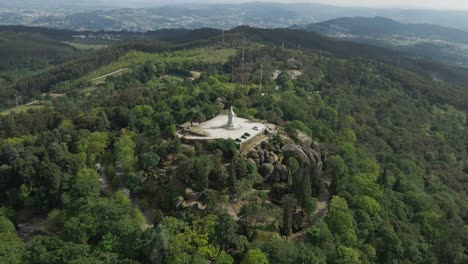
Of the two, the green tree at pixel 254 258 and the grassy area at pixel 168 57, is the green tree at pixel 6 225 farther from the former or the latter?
the grassy area at pixel 168 57

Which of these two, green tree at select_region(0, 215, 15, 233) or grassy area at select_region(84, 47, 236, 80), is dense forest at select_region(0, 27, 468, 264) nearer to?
green tree at select_region(0, 215, 15, 233)

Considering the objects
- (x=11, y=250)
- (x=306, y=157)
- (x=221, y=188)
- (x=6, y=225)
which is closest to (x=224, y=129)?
(x=306, y=157)

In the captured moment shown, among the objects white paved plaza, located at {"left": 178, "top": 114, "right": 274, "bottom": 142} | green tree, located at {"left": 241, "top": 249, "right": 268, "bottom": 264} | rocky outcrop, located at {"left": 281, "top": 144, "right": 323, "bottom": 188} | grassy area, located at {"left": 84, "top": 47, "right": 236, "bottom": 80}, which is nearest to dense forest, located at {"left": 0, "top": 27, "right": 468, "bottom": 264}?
green tree, located at {"left": 241, "top": 249, "right": 268, "bottom": 264}

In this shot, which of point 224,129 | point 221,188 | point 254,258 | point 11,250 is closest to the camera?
point 254,258

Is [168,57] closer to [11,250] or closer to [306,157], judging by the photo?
[306,157]

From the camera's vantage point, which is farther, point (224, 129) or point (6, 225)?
point (224, 129)

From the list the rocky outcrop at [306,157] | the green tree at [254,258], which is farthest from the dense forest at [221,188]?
the rocky outcrop at [306,157]

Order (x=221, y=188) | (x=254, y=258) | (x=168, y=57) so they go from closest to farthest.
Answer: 1. (x=254, y=258)
2. (x=221, y=188)
3. (x=168, y=57)
